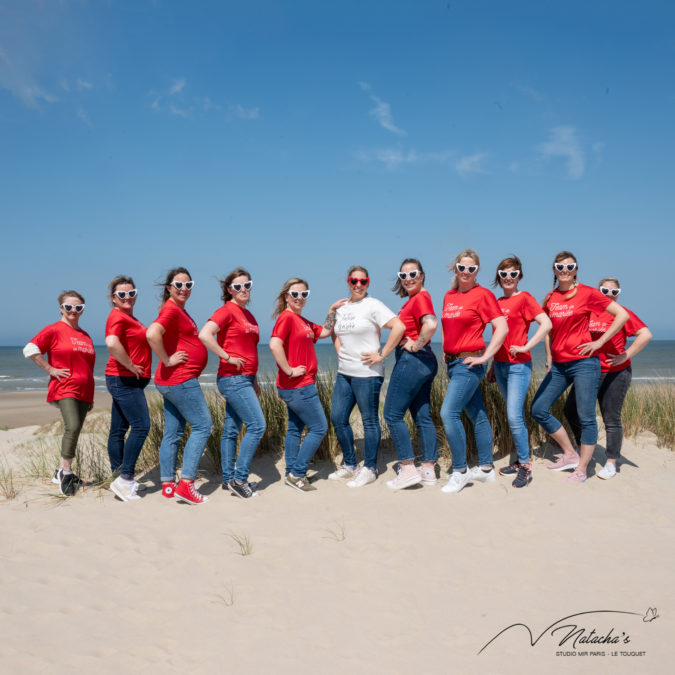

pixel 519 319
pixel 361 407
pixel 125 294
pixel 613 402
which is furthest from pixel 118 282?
pixel 613 402

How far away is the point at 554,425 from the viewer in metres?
4.53

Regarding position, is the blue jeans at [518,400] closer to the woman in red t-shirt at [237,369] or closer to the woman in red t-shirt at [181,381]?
the woman in red t-shirt at [237,369]

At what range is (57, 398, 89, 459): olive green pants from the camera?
4406mm

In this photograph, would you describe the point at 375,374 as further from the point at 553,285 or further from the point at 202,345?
the point at 553,285

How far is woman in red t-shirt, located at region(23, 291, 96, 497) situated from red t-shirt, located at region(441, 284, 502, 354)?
3114 mm

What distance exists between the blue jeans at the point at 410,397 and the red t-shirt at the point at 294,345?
2.36 ft

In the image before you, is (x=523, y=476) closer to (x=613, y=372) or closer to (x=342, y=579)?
(x=613, y=372)

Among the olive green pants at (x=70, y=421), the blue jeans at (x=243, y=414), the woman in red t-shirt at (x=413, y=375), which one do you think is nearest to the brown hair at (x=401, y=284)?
the woman in red t-shirt at (x=413, y=375)

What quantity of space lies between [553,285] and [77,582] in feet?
13.9

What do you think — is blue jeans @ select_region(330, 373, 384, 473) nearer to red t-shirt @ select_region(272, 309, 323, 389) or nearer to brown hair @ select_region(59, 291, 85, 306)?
red t-shirt @ select_region(272, 309, 323, 389)

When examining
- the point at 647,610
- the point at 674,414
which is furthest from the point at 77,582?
the point at 674,414

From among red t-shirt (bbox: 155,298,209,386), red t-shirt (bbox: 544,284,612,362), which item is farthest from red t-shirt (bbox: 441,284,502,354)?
red t-shirt (bbox: 155,298,209,386)

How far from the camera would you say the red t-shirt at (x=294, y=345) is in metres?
4.35

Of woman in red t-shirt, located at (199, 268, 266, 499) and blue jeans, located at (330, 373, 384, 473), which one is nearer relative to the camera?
woman in red t-shirt, located at (199, 268, 266, 499)
